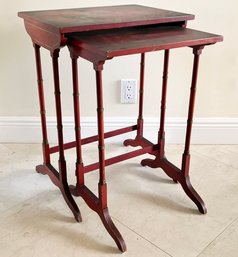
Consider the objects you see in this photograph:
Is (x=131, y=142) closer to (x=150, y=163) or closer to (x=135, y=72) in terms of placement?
(x=150, y=163)

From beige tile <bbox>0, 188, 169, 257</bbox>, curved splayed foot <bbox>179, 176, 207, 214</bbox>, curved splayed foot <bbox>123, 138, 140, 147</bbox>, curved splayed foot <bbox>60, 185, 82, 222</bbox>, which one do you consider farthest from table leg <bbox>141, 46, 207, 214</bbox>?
curved splayed foot <bbox>60, 185, 82, 222</bbox>

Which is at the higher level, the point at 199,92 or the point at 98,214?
the point at 199,92

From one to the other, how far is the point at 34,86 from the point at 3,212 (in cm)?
63

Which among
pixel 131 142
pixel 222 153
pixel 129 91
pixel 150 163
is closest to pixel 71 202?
pixel 150 163

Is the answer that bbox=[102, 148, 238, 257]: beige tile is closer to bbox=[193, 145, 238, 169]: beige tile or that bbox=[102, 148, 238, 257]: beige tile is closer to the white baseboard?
bbox=[193, 145, 238, 169]: beige tile

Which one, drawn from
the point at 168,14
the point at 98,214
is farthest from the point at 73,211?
the point at 168,14

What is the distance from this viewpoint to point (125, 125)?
1.77m

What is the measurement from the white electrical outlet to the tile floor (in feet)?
0.93

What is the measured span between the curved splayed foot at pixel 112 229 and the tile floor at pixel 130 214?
0.09 ft

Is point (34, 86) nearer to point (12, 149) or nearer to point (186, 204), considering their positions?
point (12, 149)

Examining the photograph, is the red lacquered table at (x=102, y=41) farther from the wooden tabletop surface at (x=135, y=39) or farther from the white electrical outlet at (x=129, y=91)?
the white electrical outlet at (x=129, y=91)

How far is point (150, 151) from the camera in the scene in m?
1.47

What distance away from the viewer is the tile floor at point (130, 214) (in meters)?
1.15

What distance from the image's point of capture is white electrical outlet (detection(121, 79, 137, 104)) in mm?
1677
